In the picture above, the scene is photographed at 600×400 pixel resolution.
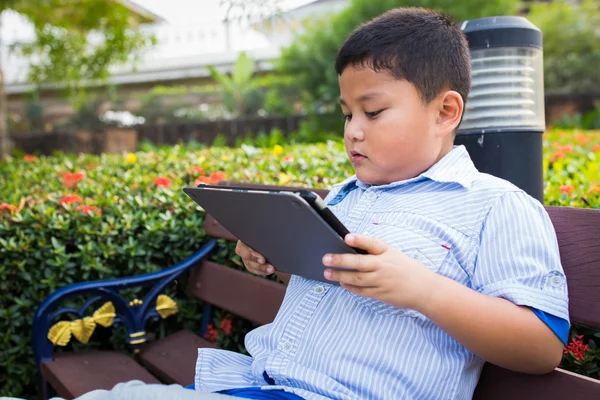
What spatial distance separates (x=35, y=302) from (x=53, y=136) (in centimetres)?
1437

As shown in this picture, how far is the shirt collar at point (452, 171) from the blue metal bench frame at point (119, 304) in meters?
1.46

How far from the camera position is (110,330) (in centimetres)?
302

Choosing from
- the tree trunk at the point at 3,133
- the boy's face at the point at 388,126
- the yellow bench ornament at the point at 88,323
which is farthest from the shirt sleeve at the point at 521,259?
the tree trunk at the point at 3,133

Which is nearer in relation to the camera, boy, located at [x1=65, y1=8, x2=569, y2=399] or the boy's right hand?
boy, located at [x1=65, y1=8, x2=569, y2=399]

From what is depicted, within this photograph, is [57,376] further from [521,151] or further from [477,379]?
[521,151]

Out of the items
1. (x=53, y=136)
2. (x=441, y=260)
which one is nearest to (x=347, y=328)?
(x=441, y=260)

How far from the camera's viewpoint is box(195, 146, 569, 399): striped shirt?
1.30m

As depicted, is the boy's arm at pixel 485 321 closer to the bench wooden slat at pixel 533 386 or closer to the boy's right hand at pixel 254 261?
the bench wooden slat at pixel 533 386

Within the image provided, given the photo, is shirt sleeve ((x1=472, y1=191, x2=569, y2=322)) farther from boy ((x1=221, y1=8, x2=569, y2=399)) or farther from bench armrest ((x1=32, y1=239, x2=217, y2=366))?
bench armrest ((x1=32, y1=239, x2=217, y2=366))

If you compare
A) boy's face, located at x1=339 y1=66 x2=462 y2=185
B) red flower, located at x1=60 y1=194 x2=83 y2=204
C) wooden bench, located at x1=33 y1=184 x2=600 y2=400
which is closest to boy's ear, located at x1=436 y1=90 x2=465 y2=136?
boy's face, located at x1=339 y1=66 x2=462 y2=185

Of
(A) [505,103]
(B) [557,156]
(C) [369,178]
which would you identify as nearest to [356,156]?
(C) [369,178]

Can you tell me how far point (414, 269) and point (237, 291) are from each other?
4.72ft

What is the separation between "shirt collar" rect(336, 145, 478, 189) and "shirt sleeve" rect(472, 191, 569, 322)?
125 mm

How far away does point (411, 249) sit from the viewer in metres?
1.41
